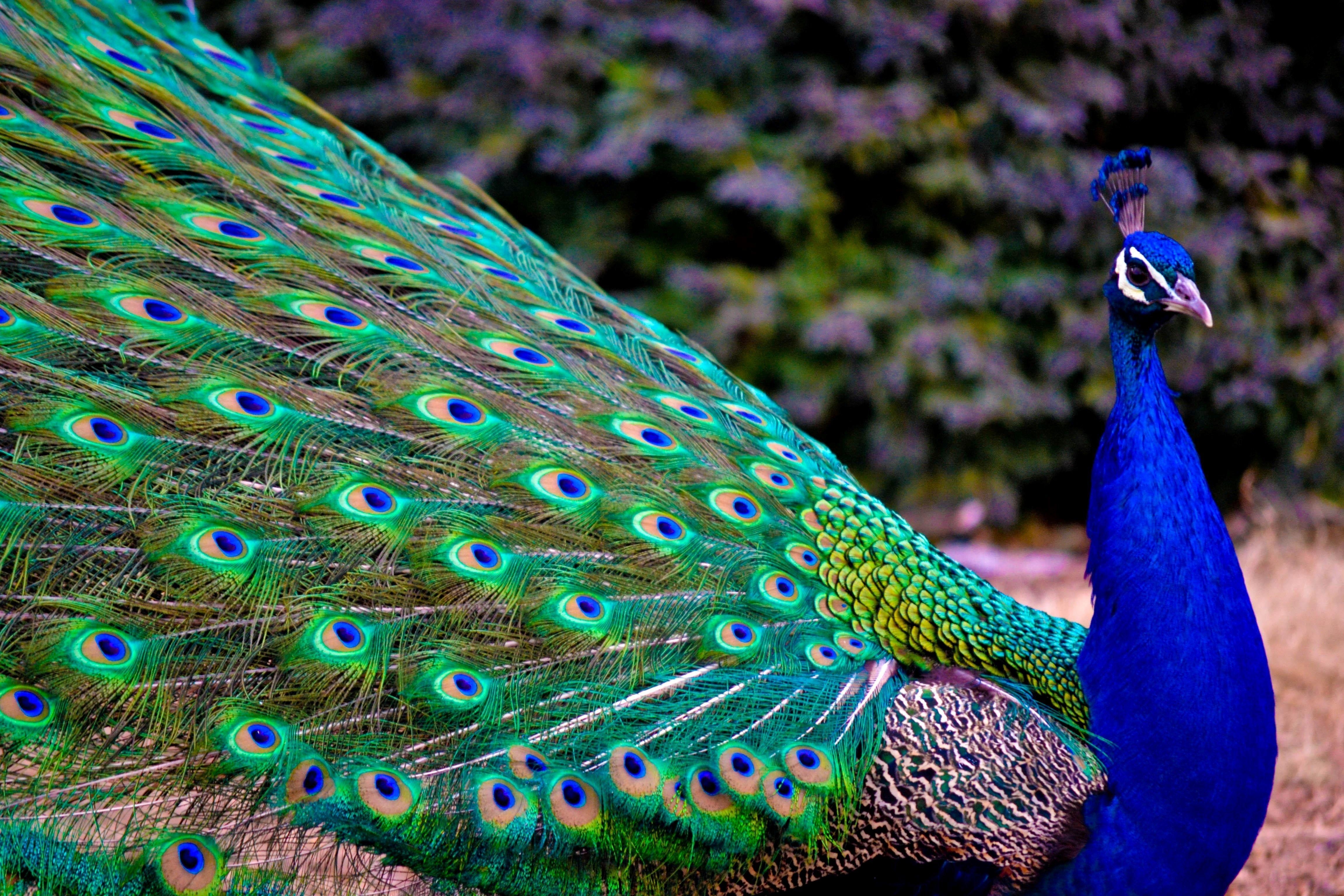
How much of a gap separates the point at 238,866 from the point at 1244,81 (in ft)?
15.6

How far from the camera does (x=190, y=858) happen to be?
174cm

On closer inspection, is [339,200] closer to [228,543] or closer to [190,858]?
[228,543]

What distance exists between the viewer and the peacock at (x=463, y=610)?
69.6 inches

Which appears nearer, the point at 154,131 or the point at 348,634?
the point at 348,634

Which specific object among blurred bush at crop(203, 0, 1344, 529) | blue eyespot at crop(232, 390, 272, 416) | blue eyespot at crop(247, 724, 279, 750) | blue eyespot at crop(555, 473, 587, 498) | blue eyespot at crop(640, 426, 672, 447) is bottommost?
blurred bush at crop(203, 0, 1344, 529)

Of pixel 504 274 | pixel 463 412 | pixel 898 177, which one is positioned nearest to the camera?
pixel 463 412

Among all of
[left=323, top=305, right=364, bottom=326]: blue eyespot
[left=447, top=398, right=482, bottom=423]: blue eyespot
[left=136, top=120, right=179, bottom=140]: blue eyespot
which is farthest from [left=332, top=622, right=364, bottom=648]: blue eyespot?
[left=136, top=120, right=179, bottom=140]: blue eyespot

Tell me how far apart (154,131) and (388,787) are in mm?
1246

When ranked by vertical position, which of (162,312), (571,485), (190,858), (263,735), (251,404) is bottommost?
(190,858)

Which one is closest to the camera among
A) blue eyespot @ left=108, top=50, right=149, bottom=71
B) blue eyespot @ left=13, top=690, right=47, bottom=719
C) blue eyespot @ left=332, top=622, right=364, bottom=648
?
blue eyespot @ left=13, top=690, right=47, bottom=719

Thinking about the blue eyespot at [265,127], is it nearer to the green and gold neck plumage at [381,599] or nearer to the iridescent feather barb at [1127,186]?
the green and gold neck plumage at [381,599]

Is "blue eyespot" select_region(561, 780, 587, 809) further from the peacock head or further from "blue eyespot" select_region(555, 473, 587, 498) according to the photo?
the peacock head

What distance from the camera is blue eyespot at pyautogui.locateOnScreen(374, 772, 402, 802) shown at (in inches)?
69.8

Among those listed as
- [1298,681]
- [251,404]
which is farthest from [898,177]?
[251,404]
